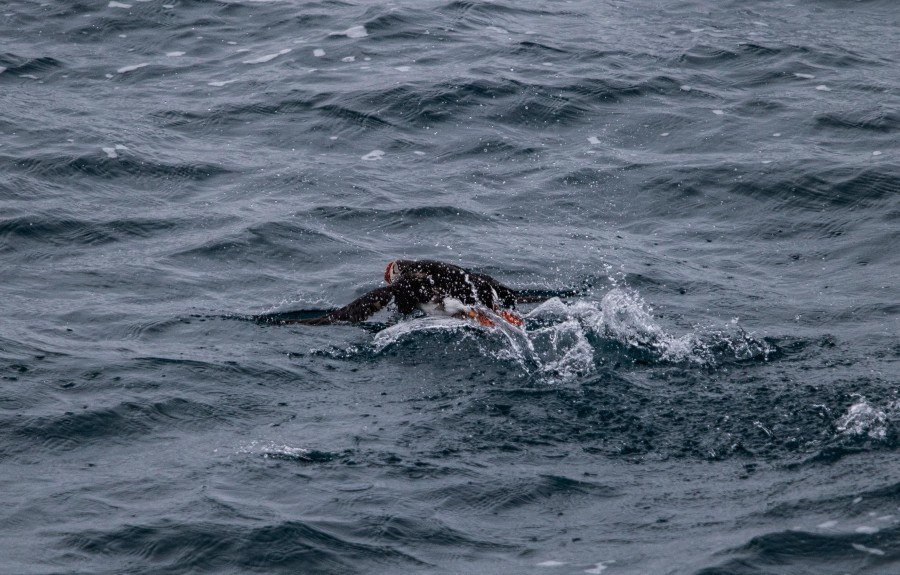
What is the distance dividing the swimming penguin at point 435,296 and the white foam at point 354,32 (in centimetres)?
980

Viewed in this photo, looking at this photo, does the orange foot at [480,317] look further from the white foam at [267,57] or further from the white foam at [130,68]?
the white foam at [130,68]

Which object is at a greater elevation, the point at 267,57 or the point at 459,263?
the point at 267,57

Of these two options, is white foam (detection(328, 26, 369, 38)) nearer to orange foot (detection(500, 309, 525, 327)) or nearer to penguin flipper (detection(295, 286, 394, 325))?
penguin flipper (detection(295, 286, 394, 325))

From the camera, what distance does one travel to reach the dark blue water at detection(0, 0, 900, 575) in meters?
7.94

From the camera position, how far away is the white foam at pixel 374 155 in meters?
15.9

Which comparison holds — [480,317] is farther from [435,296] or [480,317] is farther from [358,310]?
[358,310]

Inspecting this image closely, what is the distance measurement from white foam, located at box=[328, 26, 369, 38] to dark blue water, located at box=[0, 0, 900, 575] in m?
0.08

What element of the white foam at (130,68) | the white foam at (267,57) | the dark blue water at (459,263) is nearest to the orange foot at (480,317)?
the dark blue water at (459,263)

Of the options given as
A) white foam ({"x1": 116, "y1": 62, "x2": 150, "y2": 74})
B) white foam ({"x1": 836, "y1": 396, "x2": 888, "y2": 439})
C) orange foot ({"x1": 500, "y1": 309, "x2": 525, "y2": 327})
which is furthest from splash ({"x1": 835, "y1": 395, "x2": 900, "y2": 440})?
white foam ({"x1": 116, "y1": 62, "x2": 150, "y2": 74})

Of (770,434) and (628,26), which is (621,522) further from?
(628,26)

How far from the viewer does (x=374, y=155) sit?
16016mm

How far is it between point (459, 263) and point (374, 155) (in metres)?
3.70

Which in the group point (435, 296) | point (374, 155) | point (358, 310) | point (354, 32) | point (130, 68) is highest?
point (354, 32)

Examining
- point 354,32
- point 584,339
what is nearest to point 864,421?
point 584,339
